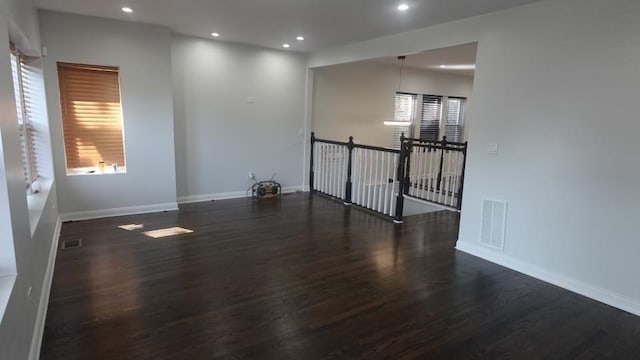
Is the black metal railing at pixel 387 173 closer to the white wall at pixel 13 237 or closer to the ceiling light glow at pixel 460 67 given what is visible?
the ceiling light glow at pixel 460 67

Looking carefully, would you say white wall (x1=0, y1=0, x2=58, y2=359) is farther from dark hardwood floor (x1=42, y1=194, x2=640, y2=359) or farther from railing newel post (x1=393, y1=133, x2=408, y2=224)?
railing newel post (x1=393, y1=133, x2=408, y2=224)

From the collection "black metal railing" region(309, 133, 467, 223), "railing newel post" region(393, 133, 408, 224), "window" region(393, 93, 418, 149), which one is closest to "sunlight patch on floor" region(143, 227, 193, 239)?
"black metal railing" region(309, 133, 467, 223)

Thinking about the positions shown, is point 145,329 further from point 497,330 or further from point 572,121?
point 572,121

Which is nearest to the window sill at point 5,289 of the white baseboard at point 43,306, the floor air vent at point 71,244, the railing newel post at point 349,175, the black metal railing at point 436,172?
the white baseboard at point 43,306

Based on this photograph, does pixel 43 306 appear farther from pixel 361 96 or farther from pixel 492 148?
pixel 361 96

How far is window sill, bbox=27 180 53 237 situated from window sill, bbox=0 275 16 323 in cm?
83

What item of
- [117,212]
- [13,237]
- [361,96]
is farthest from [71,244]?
[361,96]

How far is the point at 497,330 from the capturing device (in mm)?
2695

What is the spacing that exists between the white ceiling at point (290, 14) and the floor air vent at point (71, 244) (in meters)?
2.65

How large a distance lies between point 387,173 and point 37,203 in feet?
13.9

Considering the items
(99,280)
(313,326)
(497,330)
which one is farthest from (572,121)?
(99,280)

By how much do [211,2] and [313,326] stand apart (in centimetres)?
331

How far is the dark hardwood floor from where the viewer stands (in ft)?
8.02

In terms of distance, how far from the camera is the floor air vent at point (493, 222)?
390 centimetres
